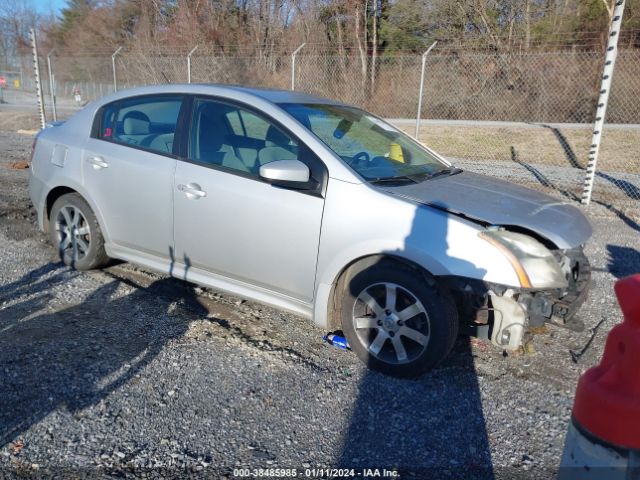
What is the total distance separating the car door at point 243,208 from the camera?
3535 mm

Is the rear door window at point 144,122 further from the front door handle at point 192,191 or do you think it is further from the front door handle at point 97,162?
the front door handle at point 192,191

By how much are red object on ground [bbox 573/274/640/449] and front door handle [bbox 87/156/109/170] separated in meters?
4.04

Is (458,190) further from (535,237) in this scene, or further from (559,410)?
(559,410)

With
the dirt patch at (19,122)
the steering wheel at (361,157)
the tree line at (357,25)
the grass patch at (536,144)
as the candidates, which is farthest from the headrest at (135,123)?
the dirt patch at (19,122)

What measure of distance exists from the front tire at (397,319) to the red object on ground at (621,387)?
69.5 inches

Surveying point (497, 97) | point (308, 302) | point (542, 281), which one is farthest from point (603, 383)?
point (497, 97)

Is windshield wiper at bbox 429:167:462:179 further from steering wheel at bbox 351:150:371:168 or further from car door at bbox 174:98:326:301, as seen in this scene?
car door at bbox 174:98:326:301

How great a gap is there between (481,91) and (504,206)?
14.4 m

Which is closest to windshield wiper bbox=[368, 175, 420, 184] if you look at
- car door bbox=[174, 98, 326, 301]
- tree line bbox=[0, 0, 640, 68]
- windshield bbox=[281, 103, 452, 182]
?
windshield bbox=[281, 103, 452, 182]

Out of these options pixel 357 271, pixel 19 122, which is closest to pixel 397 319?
pixel 357 271

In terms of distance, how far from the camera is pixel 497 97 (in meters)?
16.8

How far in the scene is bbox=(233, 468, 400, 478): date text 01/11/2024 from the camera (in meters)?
2.48

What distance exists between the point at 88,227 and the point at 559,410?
155 inches

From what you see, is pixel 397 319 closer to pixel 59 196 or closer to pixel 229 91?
→ pixel 229 91
